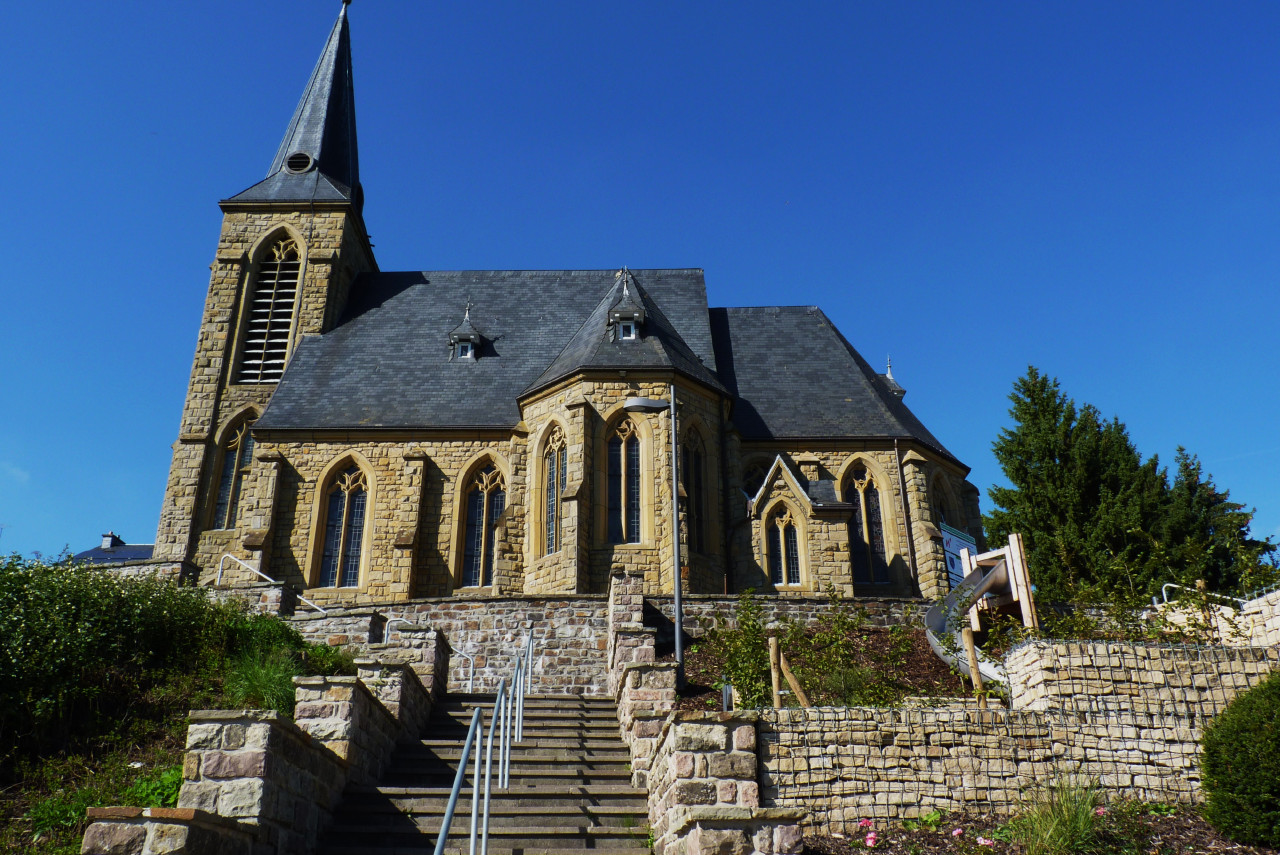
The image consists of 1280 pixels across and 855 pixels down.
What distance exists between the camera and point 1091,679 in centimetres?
1023

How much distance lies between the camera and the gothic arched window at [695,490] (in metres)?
22.7

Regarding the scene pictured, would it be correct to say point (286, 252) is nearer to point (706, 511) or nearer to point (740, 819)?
point (706, 511)

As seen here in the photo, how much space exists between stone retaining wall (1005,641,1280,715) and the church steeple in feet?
88.9

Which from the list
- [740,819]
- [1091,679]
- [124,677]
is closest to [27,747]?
[124,677]

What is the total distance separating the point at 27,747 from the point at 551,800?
5.92 m

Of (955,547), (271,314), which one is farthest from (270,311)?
(955,547)

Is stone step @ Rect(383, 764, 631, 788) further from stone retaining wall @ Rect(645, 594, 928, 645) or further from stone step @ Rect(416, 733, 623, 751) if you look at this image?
stone retaining wall @ Rect(645, 594, 928, 645)

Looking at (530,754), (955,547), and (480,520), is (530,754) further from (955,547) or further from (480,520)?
(955,547)

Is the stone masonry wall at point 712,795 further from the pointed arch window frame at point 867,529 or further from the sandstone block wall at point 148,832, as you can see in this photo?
the pointed arch window frame at point 867,529

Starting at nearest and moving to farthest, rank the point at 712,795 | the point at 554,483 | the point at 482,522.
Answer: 1. the point at 712,795
2. the point at 554,483
3. the point at 482,522

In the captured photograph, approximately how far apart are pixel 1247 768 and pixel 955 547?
631 inches

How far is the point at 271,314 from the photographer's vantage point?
29969 millimetres

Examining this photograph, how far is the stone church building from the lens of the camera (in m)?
22.4

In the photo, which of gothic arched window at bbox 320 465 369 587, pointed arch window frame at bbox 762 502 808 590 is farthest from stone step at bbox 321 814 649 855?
gothic arched window at bbox 320 465 369 587
